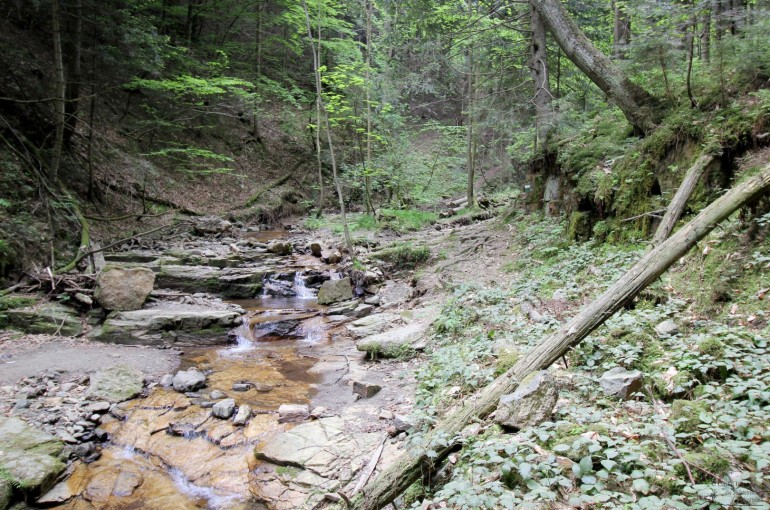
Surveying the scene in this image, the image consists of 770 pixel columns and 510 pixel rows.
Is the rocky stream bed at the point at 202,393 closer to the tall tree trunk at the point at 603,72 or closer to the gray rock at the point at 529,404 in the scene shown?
the gray rock at the point at 529,404

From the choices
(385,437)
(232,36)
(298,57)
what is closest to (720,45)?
(385,437)

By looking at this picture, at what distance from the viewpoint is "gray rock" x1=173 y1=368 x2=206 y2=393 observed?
663cm

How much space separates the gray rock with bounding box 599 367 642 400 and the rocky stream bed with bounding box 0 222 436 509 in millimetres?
1942

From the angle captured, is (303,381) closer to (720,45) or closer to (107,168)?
(720,45)

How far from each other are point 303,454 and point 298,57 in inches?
1139

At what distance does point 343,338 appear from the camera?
8719 mm

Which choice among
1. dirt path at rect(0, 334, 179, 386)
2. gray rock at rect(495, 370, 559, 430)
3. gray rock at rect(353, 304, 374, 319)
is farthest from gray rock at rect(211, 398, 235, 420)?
gray rock at rect(353, 304, 374, 319)

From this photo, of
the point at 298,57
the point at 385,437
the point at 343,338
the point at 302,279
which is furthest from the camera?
the point at 298,57

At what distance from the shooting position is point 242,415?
5.69 m

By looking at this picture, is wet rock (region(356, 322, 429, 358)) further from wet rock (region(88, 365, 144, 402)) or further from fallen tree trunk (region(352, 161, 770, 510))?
wet rock (region(88, 365, 144, 402))

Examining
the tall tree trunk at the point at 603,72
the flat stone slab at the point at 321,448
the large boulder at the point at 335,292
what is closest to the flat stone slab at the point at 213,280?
the large boulder at the point at 335,292

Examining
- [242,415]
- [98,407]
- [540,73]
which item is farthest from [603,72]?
[98,407]

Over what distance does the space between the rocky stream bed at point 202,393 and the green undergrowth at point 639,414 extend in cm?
115

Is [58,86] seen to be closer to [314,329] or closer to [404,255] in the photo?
[314,329]
